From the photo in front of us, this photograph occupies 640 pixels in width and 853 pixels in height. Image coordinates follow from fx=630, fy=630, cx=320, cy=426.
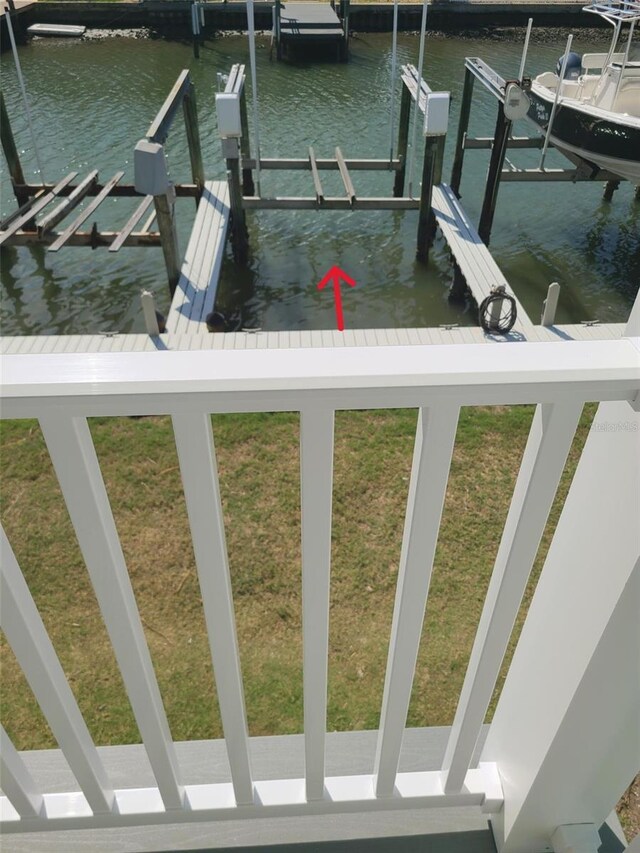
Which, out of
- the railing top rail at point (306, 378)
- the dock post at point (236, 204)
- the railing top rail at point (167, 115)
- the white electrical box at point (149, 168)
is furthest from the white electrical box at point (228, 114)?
the railing top rail at point (306, 378)

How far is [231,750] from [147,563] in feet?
6.85

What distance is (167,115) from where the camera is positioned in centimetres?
607

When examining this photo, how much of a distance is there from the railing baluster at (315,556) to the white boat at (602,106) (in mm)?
7859

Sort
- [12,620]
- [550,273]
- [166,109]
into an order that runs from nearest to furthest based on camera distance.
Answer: [12,620] < [166,109] < [550,273]

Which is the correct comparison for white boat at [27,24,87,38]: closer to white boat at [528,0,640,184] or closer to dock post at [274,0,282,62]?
dock post at [274,0,282,62]

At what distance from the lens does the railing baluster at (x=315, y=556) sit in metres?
0.78

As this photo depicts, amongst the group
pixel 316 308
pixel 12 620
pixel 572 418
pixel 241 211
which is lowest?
pixel 316 308

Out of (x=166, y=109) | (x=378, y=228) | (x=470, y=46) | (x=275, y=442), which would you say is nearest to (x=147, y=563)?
(x=275, y=442)

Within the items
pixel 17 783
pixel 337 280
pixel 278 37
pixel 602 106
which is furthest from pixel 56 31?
pixel 17 783

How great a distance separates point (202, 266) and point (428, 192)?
2685 millimetres

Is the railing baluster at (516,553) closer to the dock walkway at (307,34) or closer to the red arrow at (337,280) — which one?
the red arrow at (337,280)

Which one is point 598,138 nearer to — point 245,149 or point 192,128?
point 245,149

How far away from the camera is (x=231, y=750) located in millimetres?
1275

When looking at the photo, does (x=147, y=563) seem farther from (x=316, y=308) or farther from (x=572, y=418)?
(x=316, y=308)
